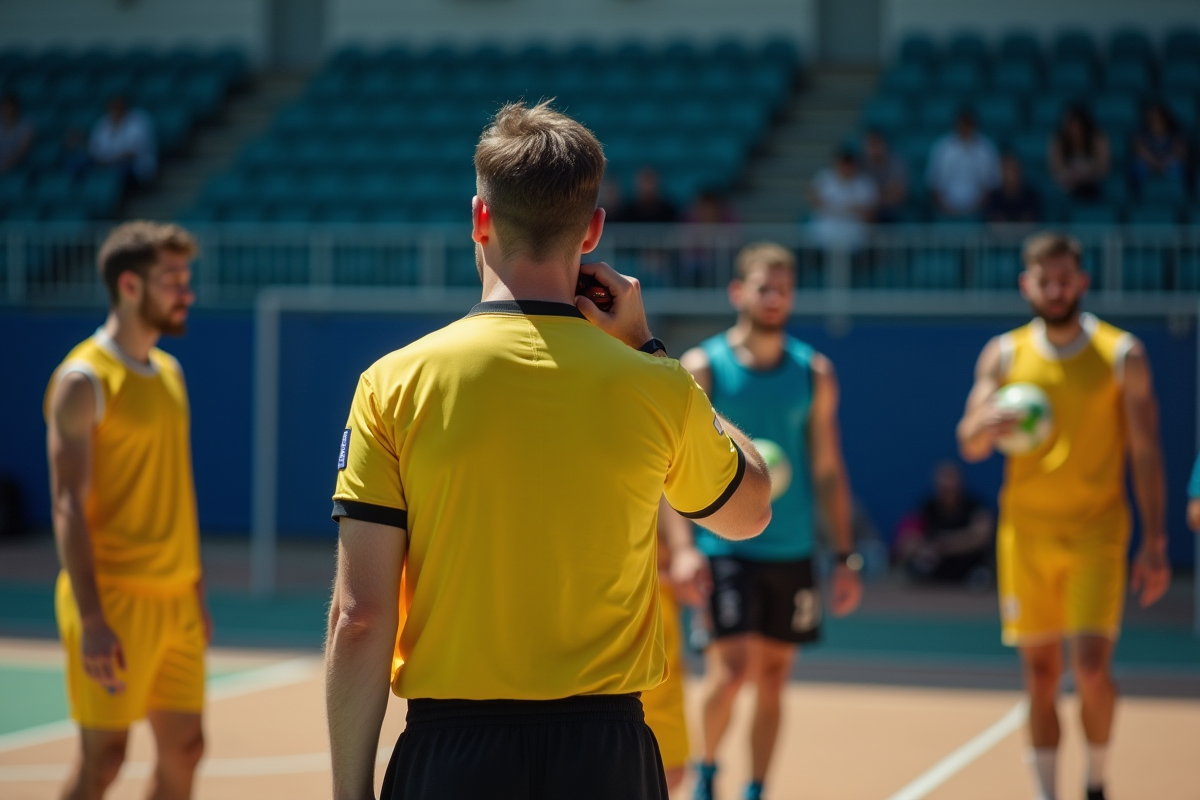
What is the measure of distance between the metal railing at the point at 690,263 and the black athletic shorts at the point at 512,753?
11184 millimetres

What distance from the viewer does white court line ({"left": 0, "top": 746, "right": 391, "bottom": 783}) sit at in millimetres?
6605

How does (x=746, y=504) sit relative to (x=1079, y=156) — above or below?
below

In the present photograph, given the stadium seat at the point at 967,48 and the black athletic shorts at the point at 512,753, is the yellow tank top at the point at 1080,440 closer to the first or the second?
the black athletic shorts at the point at 512,753

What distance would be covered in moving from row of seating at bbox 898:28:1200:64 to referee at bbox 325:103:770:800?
16.2 metres

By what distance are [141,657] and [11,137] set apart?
1673cm

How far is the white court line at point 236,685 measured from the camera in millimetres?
7418

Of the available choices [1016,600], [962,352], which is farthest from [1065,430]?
[962,352]

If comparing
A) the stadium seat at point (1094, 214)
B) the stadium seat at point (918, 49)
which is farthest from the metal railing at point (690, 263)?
the stadium seat at point (918, 49)

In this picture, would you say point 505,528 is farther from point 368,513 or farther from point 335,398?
point 335,398

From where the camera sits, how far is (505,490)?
244 centimetres

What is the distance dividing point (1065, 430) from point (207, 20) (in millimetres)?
19191

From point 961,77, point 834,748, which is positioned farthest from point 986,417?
point 961,77

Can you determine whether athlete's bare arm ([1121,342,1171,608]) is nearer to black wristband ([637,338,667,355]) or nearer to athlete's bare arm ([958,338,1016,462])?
athlete's bare arm ([958,338,1016,462])

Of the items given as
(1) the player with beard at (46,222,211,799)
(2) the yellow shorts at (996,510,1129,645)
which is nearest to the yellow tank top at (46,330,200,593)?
(1) the player with beard at (46,222,211,799)
